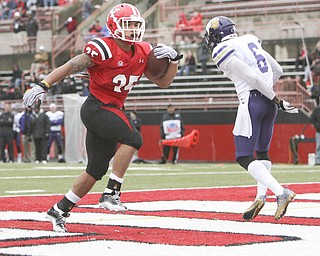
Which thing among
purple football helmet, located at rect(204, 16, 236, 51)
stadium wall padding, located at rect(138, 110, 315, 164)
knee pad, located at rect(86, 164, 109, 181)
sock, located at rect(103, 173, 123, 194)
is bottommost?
stadium wall padding, located at rect(138, 110, 315, 164)

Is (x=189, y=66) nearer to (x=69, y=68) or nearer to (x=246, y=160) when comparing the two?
(x=246, y=160)

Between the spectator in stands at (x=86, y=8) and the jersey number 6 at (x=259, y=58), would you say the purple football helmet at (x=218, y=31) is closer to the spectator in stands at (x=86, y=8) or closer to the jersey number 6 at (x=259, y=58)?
the jersey number 6 at (x=259, y=58)

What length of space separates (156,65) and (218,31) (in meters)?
0.75

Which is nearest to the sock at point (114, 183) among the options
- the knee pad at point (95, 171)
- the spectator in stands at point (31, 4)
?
the knee pad at point (95, 171)

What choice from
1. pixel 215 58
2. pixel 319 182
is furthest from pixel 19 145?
pixel 215 58

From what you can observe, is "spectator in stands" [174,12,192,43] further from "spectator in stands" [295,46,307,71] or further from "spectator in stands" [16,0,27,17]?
A: "spectator in stands" [16,0,27,17]

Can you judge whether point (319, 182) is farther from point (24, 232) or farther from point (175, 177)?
point (24, 232)

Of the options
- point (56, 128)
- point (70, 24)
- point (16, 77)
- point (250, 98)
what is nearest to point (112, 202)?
point (250, 98)

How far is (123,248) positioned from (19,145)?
65.5 feet

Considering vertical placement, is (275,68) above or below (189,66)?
above

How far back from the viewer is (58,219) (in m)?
6.32

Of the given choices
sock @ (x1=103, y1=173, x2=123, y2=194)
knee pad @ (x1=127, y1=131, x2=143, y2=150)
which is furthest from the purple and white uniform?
sock @ (x1=103, y1=173, x2=123, y2=194)

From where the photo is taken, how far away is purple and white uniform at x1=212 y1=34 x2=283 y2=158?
277 inches

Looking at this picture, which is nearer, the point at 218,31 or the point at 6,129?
the point at 218,31
